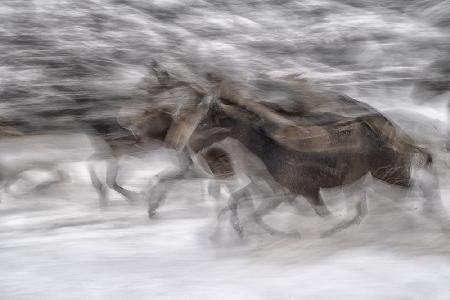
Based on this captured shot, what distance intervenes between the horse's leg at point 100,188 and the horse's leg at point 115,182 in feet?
0.11

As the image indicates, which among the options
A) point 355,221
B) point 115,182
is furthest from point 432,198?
point 115,182

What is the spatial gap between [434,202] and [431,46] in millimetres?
1810

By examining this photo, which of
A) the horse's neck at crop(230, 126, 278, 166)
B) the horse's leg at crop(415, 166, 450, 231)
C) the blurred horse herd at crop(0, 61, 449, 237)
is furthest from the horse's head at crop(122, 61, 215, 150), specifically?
the horse's leg at crop(415, 166, 450, 231)

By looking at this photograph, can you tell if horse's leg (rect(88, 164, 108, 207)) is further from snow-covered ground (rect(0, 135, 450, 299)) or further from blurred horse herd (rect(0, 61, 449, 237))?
blurred horse herd (rect(0, 61, 449, 237))

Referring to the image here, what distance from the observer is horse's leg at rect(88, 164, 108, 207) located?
3.22 metres

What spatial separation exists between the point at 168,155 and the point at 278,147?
710 millimetres

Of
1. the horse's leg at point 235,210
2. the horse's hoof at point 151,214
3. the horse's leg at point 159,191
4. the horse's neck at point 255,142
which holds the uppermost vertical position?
the horse's neck at point 255,142

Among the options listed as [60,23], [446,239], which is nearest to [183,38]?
[60,23]

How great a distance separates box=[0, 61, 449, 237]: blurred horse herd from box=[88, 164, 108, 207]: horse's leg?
11.8 inches

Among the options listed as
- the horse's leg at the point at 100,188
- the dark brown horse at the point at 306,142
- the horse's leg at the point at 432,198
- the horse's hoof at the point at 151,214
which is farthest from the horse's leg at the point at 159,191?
the horse's leg at the point at 432,198

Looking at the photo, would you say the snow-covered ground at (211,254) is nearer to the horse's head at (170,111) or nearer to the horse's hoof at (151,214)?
the horse's hoof at (151,214)

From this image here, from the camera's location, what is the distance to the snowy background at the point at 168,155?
260 centimetres

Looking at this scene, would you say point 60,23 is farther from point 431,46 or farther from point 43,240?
point 431,46

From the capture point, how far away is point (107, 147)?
3.36 meters
